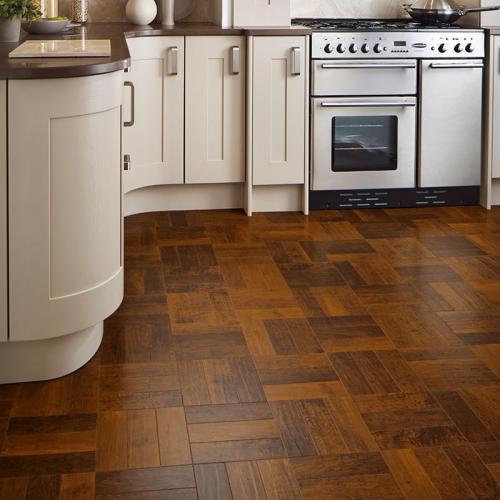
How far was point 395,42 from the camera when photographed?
533 centimetres

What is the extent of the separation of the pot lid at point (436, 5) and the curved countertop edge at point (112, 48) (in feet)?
2.61

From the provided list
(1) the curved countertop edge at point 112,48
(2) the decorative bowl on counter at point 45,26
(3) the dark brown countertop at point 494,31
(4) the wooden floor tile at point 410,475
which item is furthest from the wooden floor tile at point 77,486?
(3) the dark brown countertop at point 494,31

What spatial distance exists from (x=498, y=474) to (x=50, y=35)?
299 cm

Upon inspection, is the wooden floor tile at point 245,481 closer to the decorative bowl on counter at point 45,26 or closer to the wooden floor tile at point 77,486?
the wooden floor tile at point 77,486

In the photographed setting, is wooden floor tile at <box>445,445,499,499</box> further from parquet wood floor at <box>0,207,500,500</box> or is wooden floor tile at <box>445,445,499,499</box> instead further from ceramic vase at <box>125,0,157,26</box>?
ceramic vase at <box>125,0,157,26</box>

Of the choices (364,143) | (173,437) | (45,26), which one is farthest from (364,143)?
(173,437)

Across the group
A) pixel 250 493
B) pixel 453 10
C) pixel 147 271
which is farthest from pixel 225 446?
pixel 453 10

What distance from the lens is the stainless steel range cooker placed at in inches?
209

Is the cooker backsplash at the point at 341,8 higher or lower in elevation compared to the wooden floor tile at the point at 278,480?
higher

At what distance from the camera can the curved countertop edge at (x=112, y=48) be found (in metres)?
2.86

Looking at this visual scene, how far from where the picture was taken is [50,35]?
15.2ft

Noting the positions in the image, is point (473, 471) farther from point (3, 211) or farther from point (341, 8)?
point (341, 8)

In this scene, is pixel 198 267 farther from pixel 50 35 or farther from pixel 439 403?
pixel 439 403

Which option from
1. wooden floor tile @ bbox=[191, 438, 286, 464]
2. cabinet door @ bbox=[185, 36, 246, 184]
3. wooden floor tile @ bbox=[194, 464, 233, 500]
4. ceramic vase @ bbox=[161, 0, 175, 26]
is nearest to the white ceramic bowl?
cabinet door @ bbox=[185, 36, 246, 184]
